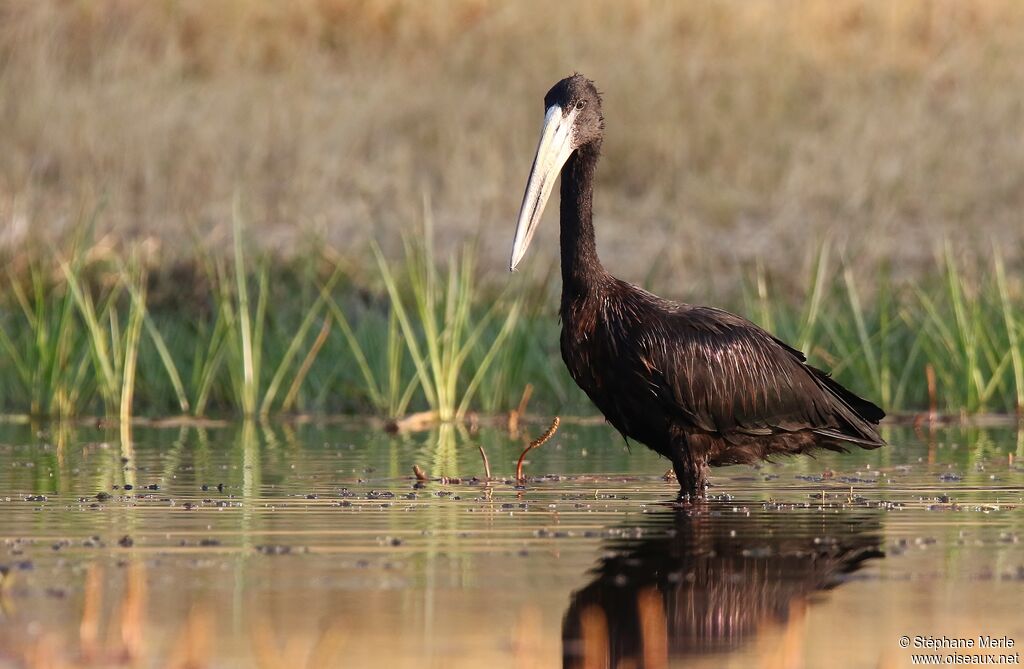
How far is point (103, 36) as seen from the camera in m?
27.6

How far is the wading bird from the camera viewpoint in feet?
29.6

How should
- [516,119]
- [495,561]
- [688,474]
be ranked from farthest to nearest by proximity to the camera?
[516,119] → [688,474] → [495,561]

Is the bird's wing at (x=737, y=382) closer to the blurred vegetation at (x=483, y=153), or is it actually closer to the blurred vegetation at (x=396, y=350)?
the blurred vegetation at (x=396, y=350)

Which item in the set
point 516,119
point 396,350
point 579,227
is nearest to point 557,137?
point 579,227

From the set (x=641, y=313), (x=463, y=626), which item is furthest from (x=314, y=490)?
(x=463, y=626)

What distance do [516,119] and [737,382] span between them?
17.4 meters

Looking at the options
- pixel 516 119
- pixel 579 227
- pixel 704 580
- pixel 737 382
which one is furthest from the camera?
pixel 516 119

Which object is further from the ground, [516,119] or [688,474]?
[516,119]

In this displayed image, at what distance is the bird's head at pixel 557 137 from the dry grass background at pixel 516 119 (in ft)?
35.1

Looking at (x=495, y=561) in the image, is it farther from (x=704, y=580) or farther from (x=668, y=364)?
(x=668, y=364)

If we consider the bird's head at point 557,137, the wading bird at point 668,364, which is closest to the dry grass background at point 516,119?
the bird's head at point 557,137

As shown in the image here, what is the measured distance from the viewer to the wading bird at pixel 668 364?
9.03 meters

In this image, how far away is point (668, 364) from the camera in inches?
356

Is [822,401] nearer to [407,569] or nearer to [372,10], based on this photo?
[407,569]
